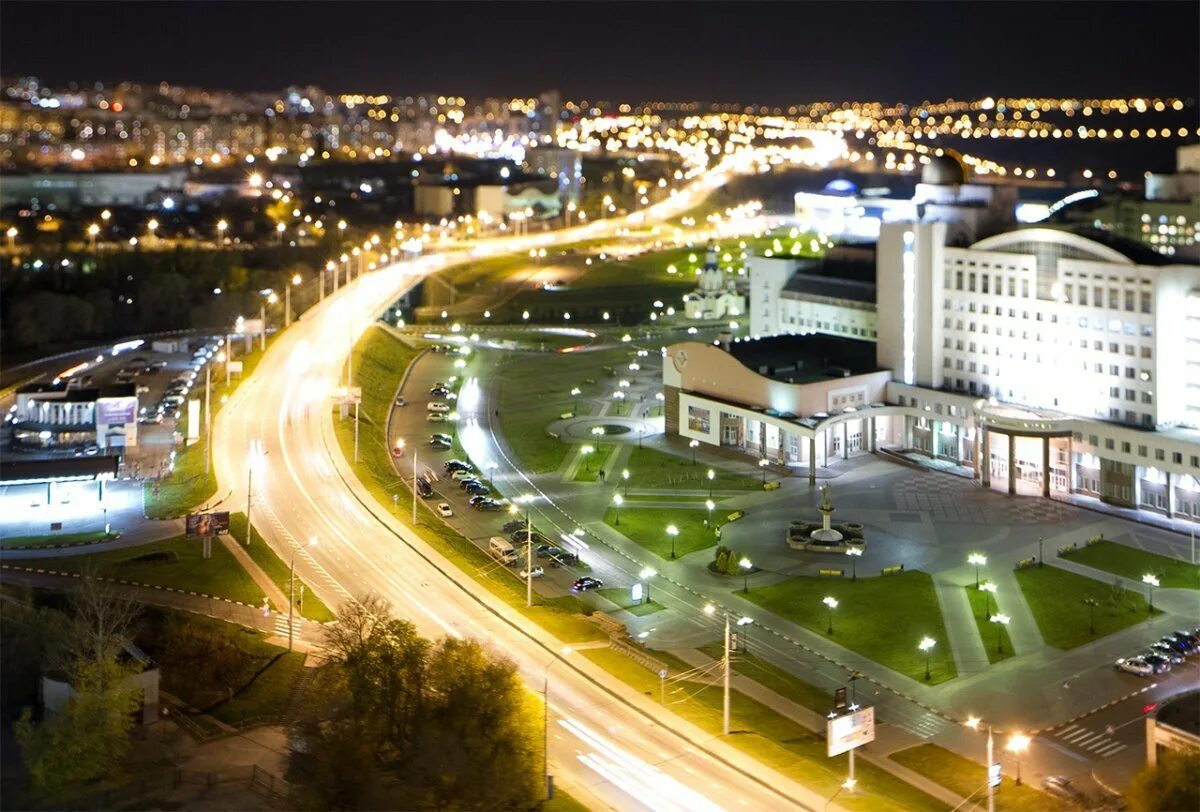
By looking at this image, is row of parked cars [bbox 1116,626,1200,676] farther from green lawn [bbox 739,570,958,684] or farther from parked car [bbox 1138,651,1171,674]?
green lawn [bbox 739,570,958,684]

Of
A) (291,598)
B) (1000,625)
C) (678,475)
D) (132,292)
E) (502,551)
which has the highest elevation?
(132,292)

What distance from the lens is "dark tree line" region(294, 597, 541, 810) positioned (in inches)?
697

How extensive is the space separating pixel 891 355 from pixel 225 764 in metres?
26.4

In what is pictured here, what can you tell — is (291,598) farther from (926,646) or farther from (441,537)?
(926,646)

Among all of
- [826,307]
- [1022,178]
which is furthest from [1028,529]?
[1022,178]

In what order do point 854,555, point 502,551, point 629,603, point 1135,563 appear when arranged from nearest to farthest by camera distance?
point 629,603 → point 1135,563 → point 502,551 → point 854,555

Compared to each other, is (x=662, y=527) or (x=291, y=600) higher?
(x=662, y=527)

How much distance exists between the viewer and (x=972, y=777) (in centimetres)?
1956

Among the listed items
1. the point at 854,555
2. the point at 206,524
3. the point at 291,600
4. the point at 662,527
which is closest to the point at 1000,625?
the point at 854,555

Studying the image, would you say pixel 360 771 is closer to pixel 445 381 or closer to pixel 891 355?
pixel 891 355

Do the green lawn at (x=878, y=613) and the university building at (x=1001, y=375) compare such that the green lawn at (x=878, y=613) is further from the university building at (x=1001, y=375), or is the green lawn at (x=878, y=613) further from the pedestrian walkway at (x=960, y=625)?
the university building at (x=1001, y=375)

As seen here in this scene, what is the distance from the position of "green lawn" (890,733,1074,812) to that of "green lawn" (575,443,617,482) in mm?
16878

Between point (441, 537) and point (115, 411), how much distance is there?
1406cm

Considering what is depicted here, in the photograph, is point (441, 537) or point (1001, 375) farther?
point (1001, 375)
